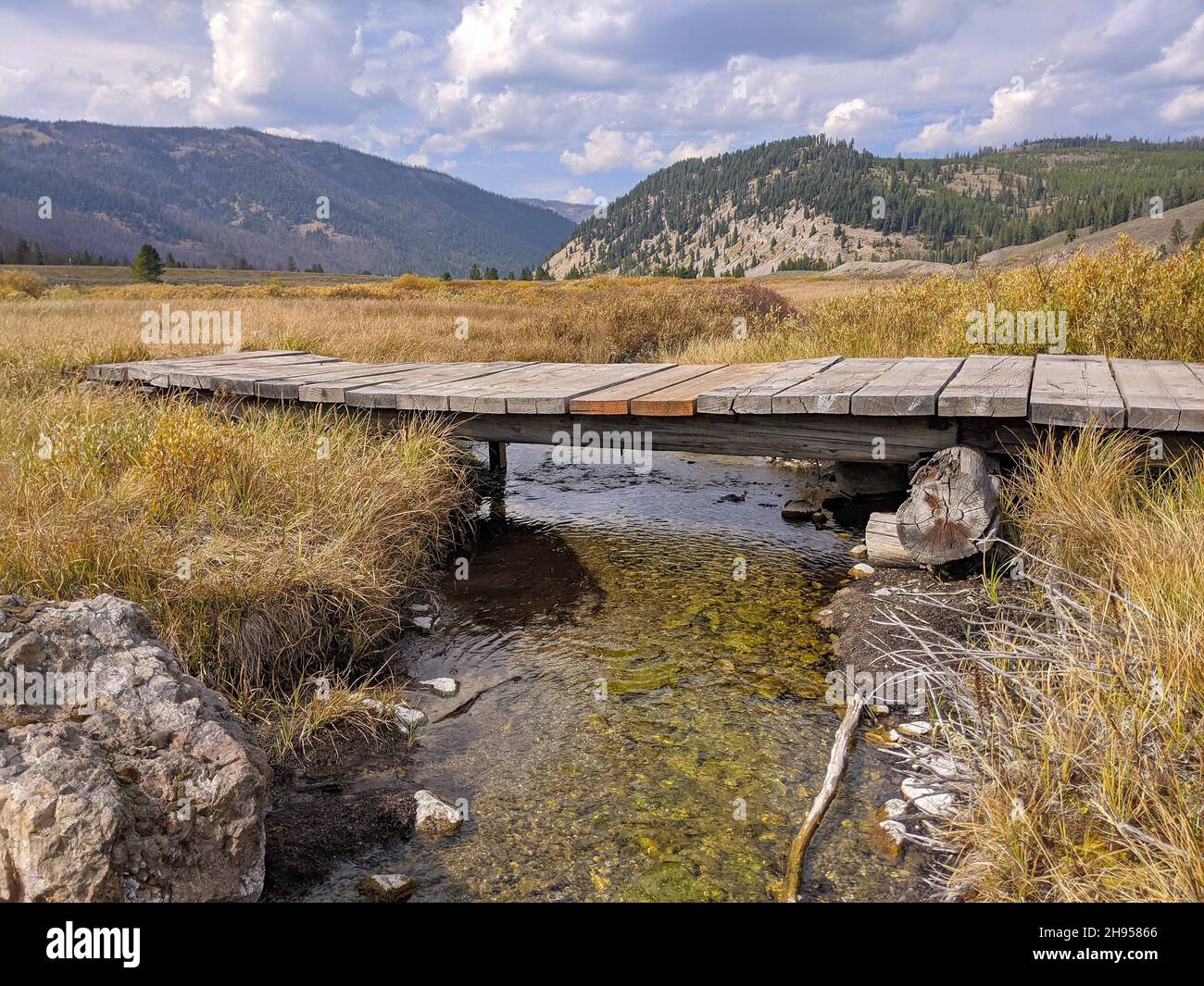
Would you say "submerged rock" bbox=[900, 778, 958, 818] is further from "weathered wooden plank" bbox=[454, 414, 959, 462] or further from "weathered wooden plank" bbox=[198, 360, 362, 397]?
"weathered wooden plank" bbox=[198, 360, 362, 397]

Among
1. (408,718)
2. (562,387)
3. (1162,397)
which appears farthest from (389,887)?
(1162,397)

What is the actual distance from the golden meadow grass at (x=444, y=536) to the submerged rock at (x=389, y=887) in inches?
42.4

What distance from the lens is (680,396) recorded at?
5773mm

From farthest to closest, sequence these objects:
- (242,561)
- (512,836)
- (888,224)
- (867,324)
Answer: (888,224), (867,324), (242,561), (512,836)

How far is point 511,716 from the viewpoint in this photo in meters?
3.91

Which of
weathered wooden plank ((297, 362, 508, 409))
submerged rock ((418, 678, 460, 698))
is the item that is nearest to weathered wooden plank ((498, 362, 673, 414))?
weathered wooden plank ((297, 362, 508, 409))

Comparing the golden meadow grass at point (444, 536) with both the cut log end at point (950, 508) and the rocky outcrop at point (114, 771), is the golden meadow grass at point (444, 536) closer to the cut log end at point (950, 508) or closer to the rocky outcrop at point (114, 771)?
the cut log end at point (950, 508)

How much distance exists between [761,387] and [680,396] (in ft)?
1.92

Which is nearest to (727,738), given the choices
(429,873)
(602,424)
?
(429,873)

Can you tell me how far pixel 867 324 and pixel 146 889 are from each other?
9.63m

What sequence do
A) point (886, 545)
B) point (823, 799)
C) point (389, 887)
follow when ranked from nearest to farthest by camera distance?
point (389, 887)
point (823, 799)
point (886, 545)

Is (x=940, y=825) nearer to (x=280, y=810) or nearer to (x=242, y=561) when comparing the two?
(x=280, y=810)

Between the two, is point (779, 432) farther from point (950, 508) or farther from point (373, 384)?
point (373, 384)

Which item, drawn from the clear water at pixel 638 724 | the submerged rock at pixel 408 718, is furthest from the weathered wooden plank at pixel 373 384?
the submerged rock at pixel 408 718
